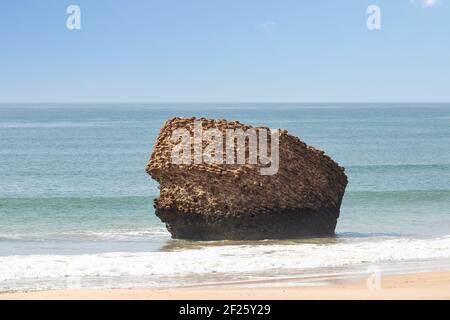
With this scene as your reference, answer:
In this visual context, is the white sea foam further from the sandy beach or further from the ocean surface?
the sandy beach

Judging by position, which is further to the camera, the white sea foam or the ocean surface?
the ocean surface

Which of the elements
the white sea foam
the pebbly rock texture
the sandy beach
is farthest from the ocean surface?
the sandy beach

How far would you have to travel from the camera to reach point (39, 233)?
93.8 feet

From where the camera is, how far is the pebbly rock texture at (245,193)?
78.9 feet

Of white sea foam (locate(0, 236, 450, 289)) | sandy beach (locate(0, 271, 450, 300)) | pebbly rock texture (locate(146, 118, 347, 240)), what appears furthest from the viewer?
pebbly rock texture (locate(146, 118, 347, 240))

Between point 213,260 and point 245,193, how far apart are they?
3028 millimetres

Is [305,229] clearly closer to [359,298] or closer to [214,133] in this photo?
[214,133]

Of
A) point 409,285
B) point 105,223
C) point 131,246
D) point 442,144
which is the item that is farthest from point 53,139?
point 409,285

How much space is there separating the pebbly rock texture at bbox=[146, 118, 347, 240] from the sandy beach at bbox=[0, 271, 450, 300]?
6471mm

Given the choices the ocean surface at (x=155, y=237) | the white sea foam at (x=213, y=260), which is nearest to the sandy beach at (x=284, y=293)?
the ocean surface at (x=155, y=237)

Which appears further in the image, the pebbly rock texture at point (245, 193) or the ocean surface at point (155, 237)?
the pebbly rock texture at point (245, 193)

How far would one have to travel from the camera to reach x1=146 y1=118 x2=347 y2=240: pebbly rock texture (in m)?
24.1

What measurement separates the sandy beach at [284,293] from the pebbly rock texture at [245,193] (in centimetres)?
647

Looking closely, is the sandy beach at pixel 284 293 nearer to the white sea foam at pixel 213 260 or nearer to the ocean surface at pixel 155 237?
the ocean surface at pixel 155 237
